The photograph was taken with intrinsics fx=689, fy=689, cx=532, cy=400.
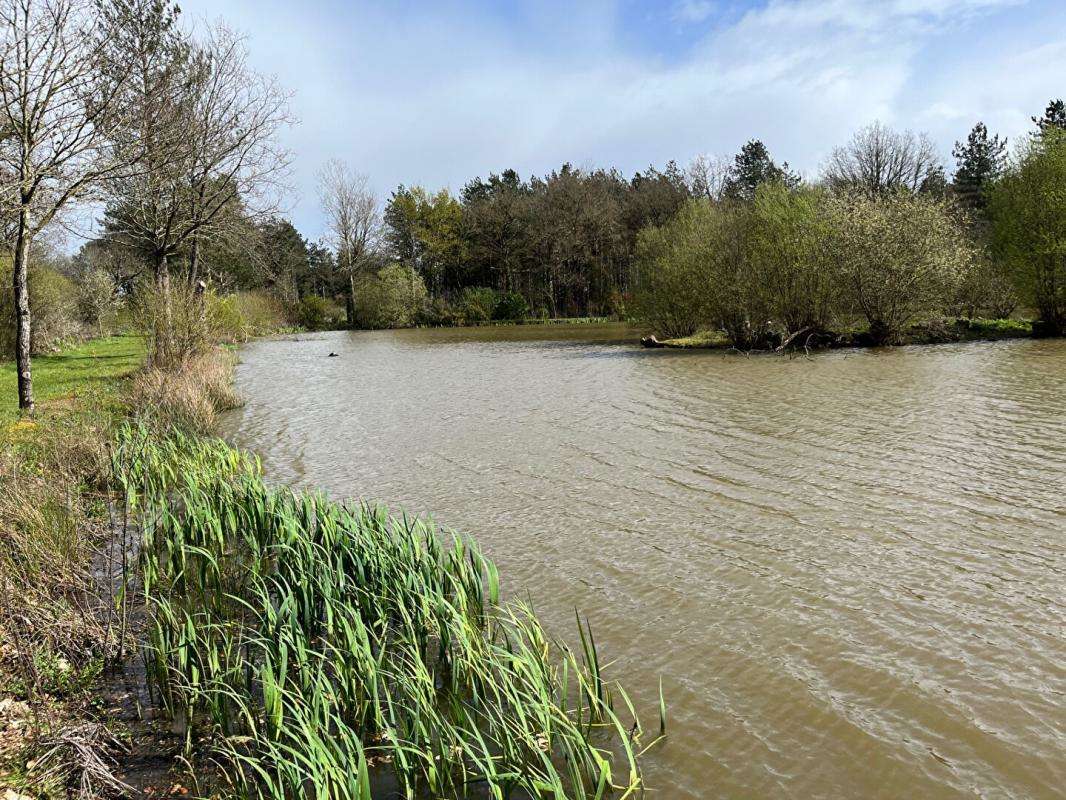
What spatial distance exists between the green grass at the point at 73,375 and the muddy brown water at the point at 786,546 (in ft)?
9.52

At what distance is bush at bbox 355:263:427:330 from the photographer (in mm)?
53469

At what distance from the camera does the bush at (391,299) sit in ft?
175

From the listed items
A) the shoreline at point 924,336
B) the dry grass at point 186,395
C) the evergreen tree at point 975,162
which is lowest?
the dry grass at point 186,395

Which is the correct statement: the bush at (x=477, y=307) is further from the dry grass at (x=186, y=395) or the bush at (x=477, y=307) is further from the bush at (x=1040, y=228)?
the dry grass at (x=186, y=395)

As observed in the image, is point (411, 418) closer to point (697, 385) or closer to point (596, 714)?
point (697, 385)

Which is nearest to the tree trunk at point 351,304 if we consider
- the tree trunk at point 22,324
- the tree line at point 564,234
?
the tree line at point 564,234

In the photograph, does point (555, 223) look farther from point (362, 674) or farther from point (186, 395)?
point (362, 674)

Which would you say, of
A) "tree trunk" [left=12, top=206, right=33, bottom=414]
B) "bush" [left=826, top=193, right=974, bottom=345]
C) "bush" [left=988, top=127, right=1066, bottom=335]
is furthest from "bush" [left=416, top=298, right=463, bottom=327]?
"tree trunk" [left=12, top=206, right=33, bottom=414]

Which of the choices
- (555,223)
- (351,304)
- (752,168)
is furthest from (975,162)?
(351,304)

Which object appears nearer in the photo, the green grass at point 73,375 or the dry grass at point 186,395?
the dry grass at point 186,395

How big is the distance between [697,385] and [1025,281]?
16084 millimetres

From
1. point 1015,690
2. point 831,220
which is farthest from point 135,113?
point 831,220

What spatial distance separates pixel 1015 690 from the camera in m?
3.97

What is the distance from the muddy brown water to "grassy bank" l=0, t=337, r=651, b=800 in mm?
640
